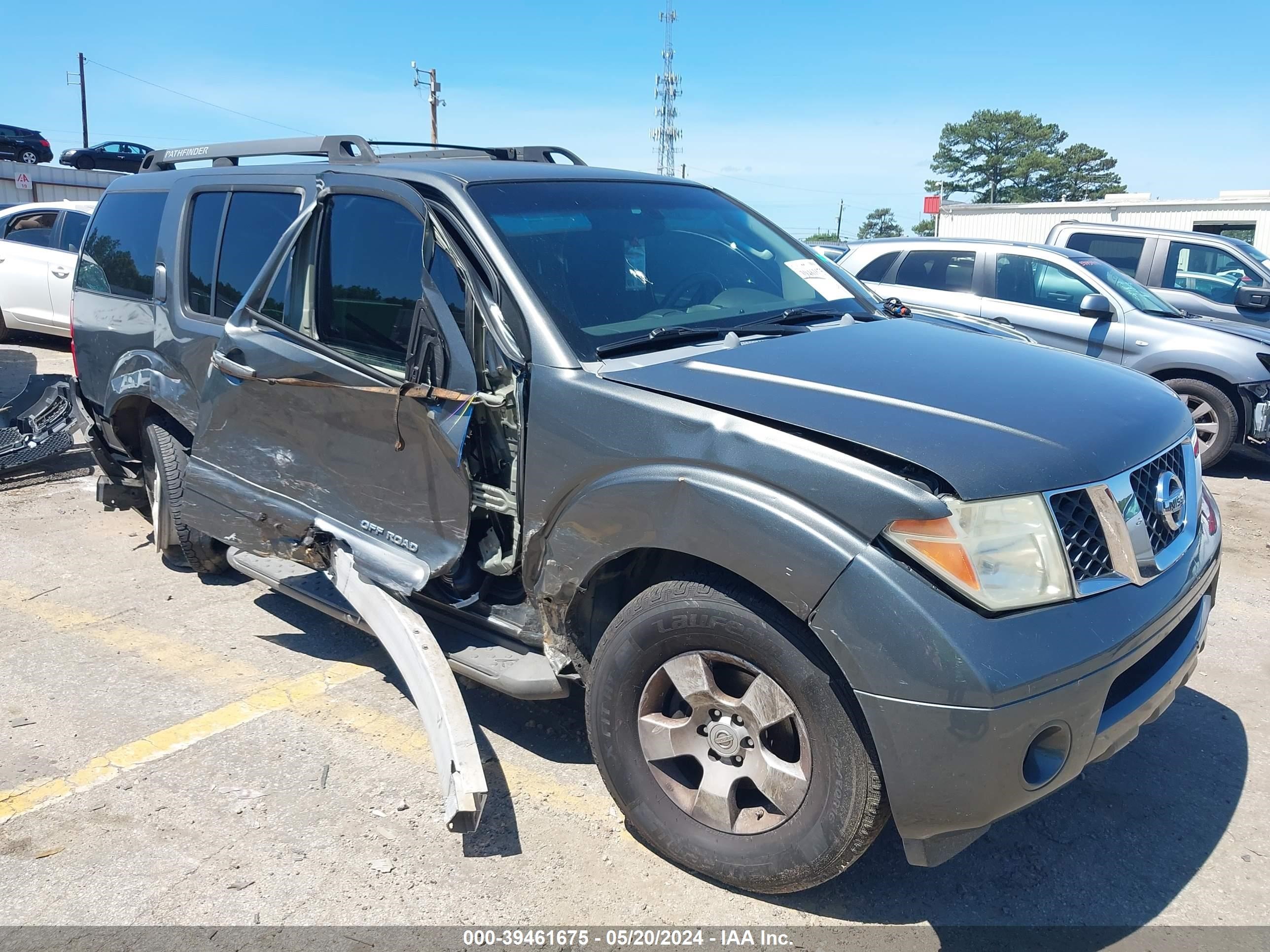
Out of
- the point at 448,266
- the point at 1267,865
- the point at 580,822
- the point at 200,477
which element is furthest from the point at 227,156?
the point at 1267,865

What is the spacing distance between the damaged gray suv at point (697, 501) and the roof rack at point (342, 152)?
56 mm

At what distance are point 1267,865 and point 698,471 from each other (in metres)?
2.12

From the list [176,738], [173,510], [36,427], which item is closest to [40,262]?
[36,427]

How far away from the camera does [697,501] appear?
8.46 feet

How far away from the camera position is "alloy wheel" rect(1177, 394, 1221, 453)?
7.93 m

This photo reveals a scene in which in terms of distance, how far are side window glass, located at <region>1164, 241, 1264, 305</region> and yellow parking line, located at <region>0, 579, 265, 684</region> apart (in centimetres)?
953

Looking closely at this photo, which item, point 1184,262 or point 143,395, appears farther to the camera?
point 1184,262

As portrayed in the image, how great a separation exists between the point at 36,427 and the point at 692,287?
5.92m

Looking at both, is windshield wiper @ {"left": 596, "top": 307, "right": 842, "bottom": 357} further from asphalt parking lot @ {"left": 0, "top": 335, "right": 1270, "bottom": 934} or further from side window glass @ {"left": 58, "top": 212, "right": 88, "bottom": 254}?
side window glass @ {"left": 58, "top": 212, "right": 88, "bottom": 254}

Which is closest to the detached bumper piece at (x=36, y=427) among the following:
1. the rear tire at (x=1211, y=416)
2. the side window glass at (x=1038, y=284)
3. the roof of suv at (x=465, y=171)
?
the roof of suv at (x=465, y=171)

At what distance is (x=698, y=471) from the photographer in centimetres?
259

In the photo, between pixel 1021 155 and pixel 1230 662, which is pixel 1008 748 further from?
pixel 1021 155

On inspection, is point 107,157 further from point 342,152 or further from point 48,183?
point 342,152

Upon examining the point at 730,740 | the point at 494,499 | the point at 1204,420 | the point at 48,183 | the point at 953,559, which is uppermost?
the point at 48,183
